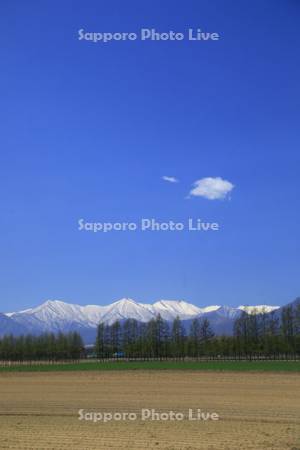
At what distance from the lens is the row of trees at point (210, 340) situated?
104119mm

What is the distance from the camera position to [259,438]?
19.1 metres

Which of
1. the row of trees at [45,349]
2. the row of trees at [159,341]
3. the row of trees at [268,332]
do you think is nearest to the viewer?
the row of trees at [268,332]

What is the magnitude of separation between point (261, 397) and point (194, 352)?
81.1 m

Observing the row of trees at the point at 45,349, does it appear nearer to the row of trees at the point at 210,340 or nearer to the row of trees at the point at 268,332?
the row of trees at the point at 210,340

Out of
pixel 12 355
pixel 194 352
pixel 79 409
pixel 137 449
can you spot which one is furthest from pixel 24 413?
pixel 12 355

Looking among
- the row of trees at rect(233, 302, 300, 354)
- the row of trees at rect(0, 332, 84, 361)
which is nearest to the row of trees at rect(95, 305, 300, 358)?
the row of trees at rect(233, 302, 300, 354)

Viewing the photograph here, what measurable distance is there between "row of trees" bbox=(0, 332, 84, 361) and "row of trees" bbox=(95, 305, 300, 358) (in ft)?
30.5

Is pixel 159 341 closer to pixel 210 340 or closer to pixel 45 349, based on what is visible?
pixel 210 340

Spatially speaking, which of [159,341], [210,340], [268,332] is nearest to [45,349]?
[159,341]

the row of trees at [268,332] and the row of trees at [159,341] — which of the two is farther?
the row of trees at [159,341]

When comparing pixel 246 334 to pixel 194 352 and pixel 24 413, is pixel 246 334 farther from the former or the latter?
pixel 24 413

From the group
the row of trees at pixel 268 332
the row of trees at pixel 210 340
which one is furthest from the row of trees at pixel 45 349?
the row of trees at pixel 268 332

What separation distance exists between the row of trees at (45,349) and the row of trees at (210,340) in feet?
30.5

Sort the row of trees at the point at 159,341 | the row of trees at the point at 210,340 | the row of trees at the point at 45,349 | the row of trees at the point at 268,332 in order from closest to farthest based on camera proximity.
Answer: the row of trees at the point at 268,332 < the row of trees at the point at 210,340 < the row of trees at the point at 159,341 < the row of trees at the point at 45,349
